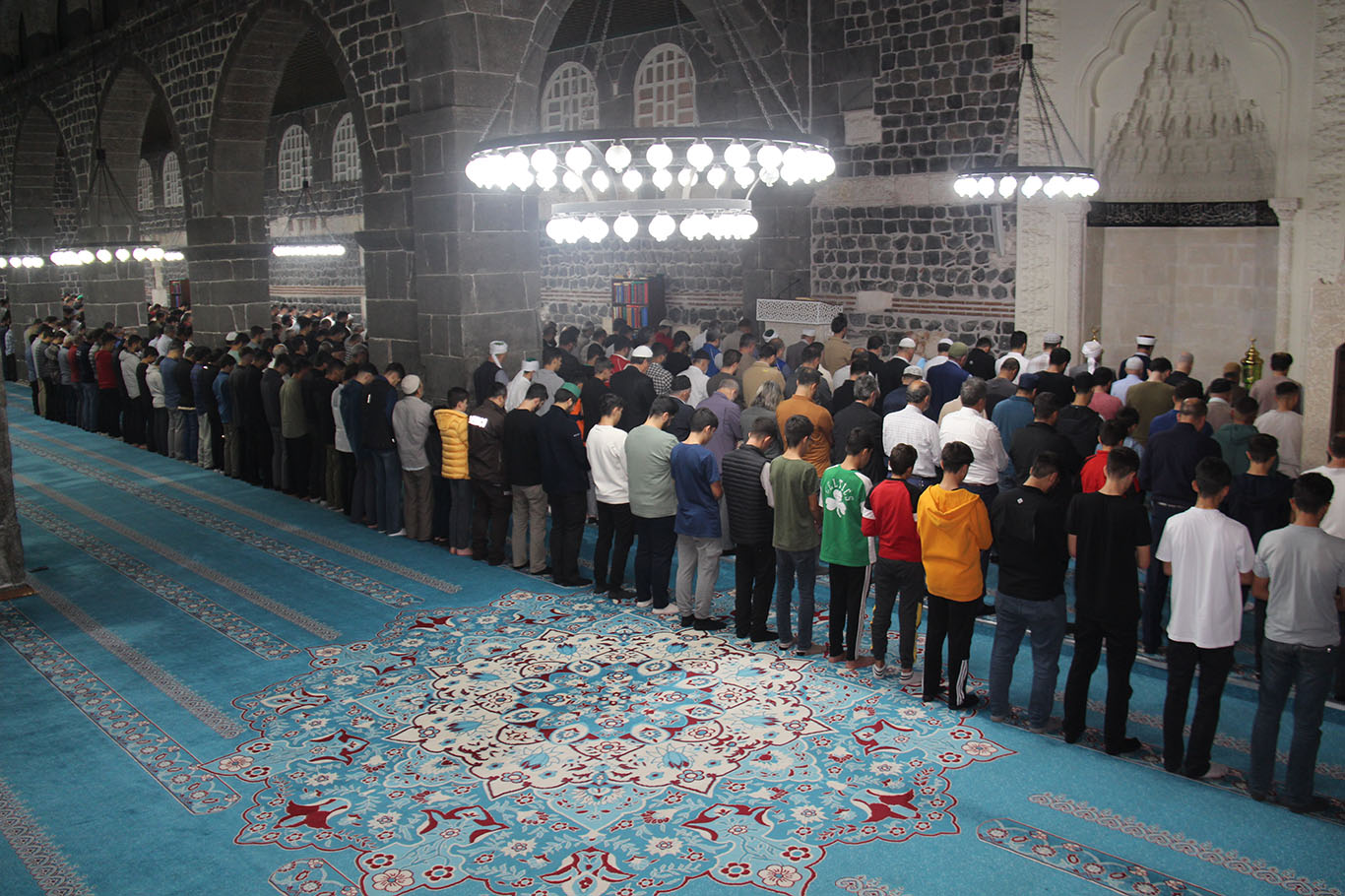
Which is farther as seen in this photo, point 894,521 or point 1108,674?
point 894,521

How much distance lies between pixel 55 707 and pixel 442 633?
83.5 inches

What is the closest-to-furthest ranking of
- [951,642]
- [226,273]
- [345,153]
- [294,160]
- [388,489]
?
[951,642] → [388,489] → [226,273] → [345,153] → [294,160]

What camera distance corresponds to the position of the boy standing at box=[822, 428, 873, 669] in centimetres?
574

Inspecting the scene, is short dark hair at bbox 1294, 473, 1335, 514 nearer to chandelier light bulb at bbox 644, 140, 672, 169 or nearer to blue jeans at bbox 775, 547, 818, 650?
blue jeans at bbox 775, 547, 818, 650

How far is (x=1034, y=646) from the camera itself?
17.0 feet

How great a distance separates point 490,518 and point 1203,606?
17.2 feet

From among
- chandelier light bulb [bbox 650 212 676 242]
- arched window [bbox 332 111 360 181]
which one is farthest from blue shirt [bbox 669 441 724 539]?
arched window [bbox 332 111 360 181]

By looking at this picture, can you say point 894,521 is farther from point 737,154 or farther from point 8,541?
point 8,541

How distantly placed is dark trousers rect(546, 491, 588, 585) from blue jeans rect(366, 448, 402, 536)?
1.96 m

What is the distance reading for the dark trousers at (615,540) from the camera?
23.3 ft

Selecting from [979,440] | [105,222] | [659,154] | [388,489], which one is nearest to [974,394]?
[979,440]

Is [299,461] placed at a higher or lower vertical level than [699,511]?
lower

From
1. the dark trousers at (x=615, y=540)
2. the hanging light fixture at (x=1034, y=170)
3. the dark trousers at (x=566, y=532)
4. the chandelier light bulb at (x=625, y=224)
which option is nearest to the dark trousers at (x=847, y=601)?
the dark trousers at (x=615, y=540)

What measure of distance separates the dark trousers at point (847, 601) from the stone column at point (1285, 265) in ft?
17.8
